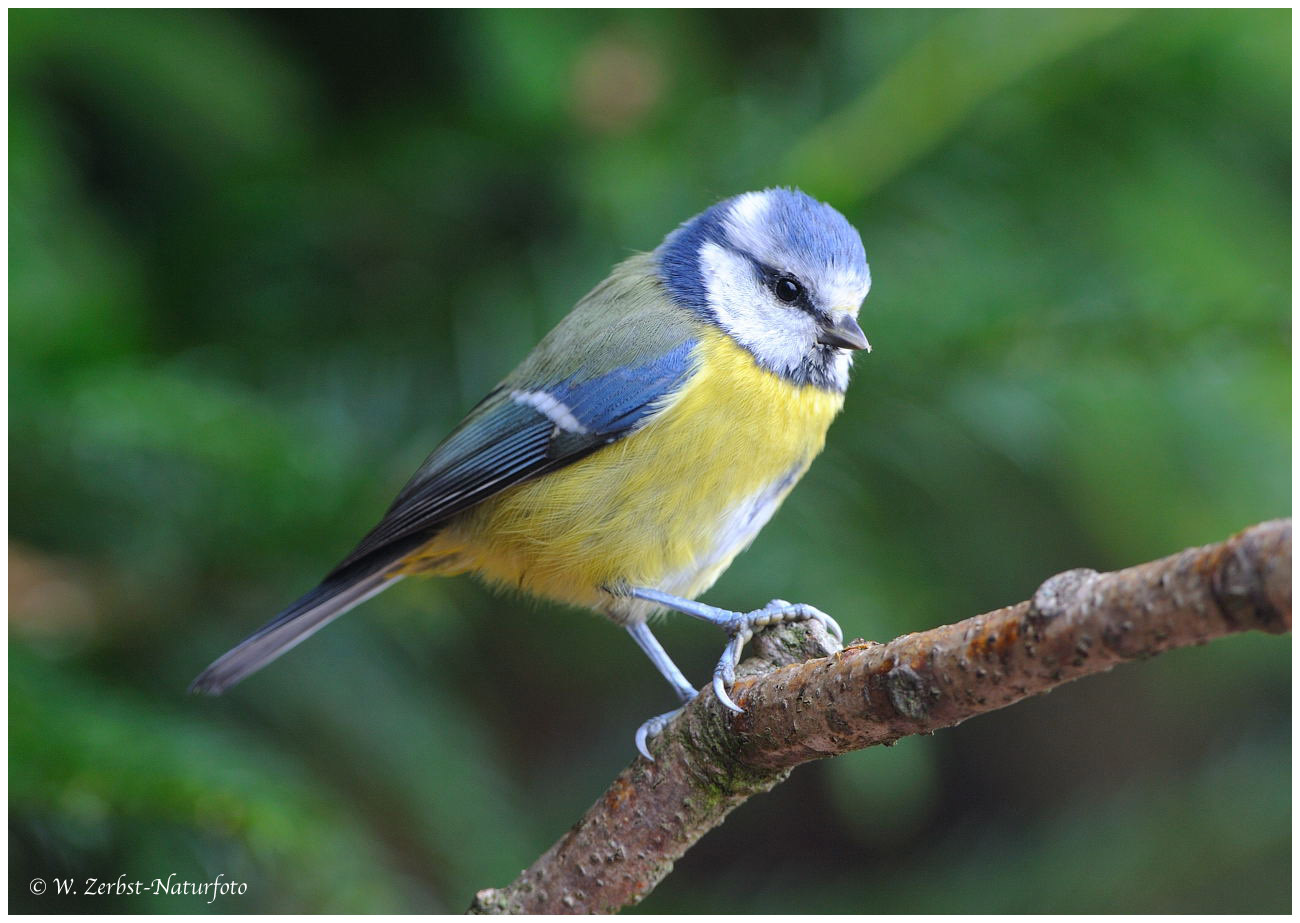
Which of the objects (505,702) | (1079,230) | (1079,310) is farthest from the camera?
(505,702)

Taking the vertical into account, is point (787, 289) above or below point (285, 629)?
above

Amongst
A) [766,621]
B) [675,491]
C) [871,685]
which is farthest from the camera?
[675,491]

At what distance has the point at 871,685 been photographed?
0.61m

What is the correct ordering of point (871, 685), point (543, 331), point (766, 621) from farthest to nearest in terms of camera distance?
point (543, 331), point (766, 621), point (871, 685)

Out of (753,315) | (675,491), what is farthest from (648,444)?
(753,315)

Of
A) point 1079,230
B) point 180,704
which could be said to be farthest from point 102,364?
point 1079,230

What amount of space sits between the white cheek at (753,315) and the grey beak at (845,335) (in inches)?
1.0

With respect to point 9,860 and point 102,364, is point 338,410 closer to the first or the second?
point 102,364

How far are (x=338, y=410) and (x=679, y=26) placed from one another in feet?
1.93

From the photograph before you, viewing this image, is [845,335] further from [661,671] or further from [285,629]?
[285,629]

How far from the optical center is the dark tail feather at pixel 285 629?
103 cm

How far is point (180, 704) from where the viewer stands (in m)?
1.19

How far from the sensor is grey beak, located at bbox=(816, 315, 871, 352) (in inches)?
39.0

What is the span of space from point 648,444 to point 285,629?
Result: 379mm
